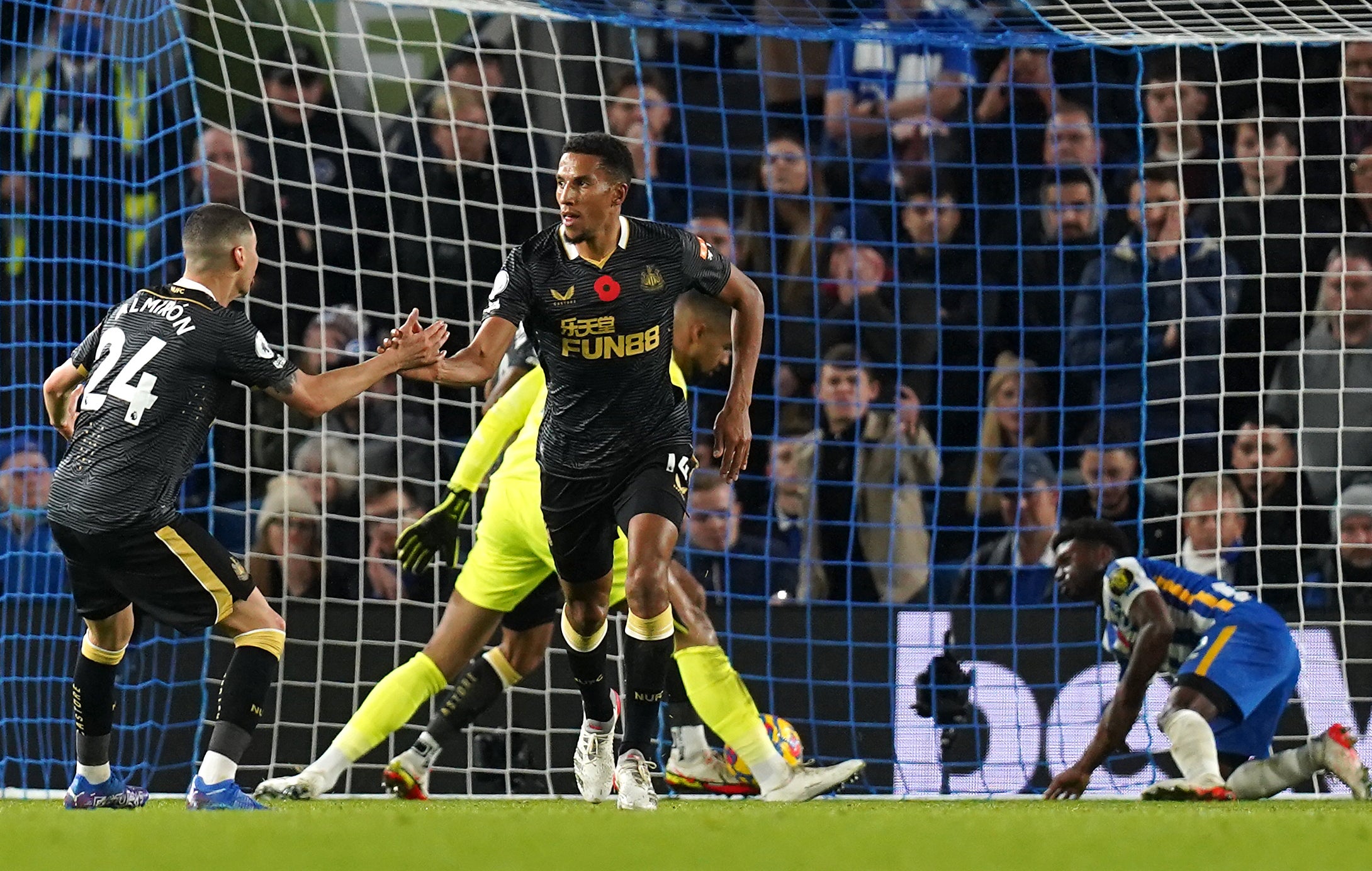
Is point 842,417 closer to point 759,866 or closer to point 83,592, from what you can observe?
point 83,592

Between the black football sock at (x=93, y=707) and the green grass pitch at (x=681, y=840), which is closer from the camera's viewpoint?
the green grass pitch at (x=681, y=840)

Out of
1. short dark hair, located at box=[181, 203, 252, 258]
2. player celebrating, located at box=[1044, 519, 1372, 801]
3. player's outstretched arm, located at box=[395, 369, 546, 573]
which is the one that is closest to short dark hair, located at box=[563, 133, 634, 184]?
short dark hair, located at box=[181, 203, 252, 258]

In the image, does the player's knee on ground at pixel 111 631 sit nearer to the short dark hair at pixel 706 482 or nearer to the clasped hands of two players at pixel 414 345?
the clasped hands of two players at pixel 414 345

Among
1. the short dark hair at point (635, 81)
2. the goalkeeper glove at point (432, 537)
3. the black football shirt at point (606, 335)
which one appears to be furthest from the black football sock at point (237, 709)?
the short dark hair at point (635, 81)

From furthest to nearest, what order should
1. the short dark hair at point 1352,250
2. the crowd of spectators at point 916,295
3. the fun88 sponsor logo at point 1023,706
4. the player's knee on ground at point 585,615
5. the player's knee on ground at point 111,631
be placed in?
the short dark hair at point 1352,250
the crowd of spectators at point 916,295
the fun88 sponsor logo at point 1023,706
the player's knee on ground at point 585,615
the player's knee on ground at point 111,631

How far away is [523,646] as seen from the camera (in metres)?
6.73

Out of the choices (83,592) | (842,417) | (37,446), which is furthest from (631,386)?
(37,446)

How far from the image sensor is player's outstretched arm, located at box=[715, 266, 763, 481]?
5.56 meters

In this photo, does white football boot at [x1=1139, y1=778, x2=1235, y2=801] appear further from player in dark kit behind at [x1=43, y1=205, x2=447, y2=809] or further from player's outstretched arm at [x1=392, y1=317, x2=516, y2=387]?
player in dark kit behind at [x1=43, y1=205, x2=447, y2=809]

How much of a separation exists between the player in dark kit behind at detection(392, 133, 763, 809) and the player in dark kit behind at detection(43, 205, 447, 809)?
58 cm

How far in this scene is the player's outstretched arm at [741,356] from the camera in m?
5.56

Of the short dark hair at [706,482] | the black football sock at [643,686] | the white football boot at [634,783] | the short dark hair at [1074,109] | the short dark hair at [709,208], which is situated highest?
the short dark hair at [1074,109]

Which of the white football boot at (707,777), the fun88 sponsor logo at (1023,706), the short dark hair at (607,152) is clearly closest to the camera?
the short dark hair at (607,152)

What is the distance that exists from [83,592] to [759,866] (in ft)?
8.57
